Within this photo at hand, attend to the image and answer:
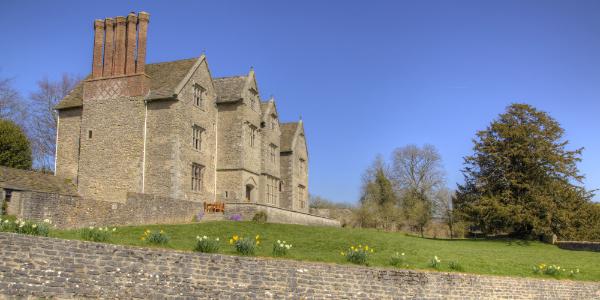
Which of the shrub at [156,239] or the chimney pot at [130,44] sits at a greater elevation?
the chimney pot at [130,44]

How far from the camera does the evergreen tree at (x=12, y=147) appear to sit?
3925cm

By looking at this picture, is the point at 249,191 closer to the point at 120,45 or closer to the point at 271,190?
the point at 271,190

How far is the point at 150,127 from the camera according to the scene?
38188 mm

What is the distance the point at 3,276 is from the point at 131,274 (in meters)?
3.30

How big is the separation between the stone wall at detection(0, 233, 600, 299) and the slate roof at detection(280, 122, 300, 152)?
31.6 meters

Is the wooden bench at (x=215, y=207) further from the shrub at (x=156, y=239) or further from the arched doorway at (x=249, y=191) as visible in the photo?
the shrub at (x=156, y=239)

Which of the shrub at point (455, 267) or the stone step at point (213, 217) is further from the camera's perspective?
the stone step at point (213, 217)

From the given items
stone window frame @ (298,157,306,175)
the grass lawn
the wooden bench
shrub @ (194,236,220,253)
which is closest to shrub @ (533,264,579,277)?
the grass lawn

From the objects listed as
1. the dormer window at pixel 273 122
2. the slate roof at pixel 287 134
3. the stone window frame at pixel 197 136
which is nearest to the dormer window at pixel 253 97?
the dormer window at pixel 273 122

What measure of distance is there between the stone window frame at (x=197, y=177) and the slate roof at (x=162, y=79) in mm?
5267

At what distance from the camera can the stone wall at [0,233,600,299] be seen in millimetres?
15180

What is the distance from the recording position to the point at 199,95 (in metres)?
40.8

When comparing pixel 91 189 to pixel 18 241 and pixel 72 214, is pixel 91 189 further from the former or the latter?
pixel 18 241

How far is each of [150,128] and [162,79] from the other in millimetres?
3595
